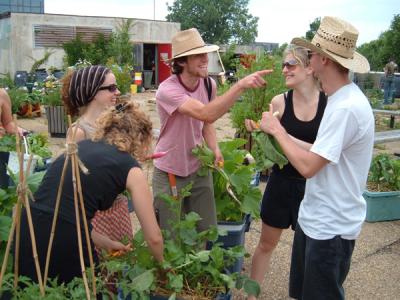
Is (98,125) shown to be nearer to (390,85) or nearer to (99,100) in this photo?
(99,100)

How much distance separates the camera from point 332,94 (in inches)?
83.1

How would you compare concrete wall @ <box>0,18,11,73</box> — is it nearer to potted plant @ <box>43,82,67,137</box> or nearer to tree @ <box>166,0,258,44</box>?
potted plant @ <box>43,82,67,137</box>

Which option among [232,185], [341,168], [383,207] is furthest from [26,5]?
[341,168]

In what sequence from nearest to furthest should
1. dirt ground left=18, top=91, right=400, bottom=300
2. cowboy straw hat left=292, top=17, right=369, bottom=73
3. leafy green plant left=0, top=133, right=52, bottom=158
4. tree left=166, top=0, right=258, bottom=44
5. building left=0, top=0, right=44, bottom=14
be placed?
cowboy straw hat left=292, top=17, right=369, bottom=73 → dirt ground left=18, top=91, right=400, bottom=300 → leafy green plant left=0, top=133, right=52, bottom=158 → building left=0, top=0, right=44, bottom=14 → tree left=166, top=0, right=258, bottom=44

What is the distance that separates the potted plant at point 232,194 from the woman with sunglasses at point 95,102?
28.1 inches

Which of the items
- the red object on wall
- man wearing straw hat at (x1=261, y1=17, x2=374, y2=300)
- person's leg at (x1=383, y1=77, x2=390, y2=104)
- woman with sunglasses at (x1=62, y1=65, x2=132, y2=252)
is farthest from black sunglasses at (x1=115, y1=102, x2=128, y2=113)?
the red object on wall

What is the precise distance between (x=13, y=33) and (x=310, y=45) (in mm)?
22851

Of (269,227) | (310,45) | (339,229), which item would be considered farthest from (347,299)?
(310,45)

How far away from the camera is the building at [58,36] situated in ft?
74.1

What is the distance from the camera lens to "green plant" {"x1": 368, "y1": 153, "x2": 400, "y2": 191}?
5.03m

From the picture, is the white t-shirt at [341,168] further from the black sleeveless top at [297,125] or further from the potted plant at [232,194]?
the potted plant at [232,194]

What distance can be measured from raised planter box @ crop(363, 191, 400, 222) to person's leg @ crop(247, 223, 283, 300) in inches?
83.3

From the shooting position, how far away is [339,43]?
215 cm

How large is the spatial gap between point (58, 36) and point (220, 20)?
3667 centimetres
